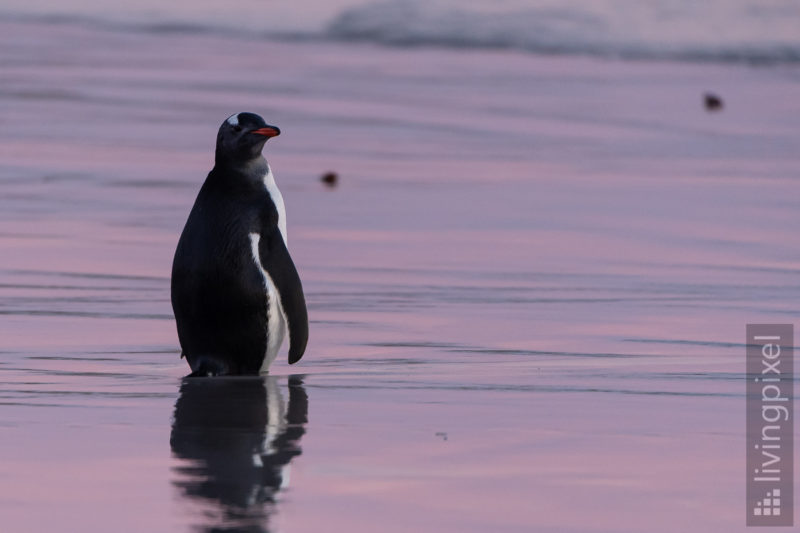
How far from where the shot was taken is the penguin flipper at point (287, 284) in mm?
6797

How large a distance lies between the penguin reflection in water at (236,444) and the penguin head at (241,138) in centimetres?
81

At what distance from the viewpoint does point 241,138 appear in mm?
6840

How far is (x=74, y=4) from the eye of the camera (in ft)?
122

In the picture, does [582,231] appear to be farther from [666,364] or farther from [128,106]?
[128,106]

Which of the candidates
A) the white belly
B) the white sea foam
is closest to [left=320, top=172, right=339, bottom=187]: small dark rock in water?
the white belly

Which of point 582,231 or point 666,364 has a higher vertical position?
point 582,231

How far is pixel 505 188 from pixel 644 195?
94cm

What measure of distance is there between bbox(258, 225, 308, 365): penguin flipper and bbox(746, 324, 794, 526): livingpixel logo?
1.59 metres

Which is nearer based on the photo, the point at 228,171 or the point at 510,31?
the point at 228,171

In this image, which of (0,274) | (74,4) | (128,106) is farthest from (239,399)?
(74,4)

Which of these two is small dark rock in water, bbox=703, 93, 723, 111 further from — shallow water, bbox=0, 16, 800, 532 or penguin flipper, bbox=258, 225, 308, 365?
penguin flipper, bbox=258, 225, 308, 365

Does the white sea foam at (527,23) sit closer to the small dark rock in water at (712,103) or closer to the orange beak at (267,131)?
the small dark rock in water at (712,103)

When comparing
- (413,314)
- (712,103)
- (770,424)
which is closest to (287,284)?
(413,314)

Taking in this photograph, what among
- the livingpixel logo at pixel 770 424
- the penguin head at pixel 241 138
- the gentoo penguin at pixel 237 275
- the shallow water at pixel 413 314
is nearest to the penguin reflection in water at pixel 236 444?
the shallow water at pixel 413 314
